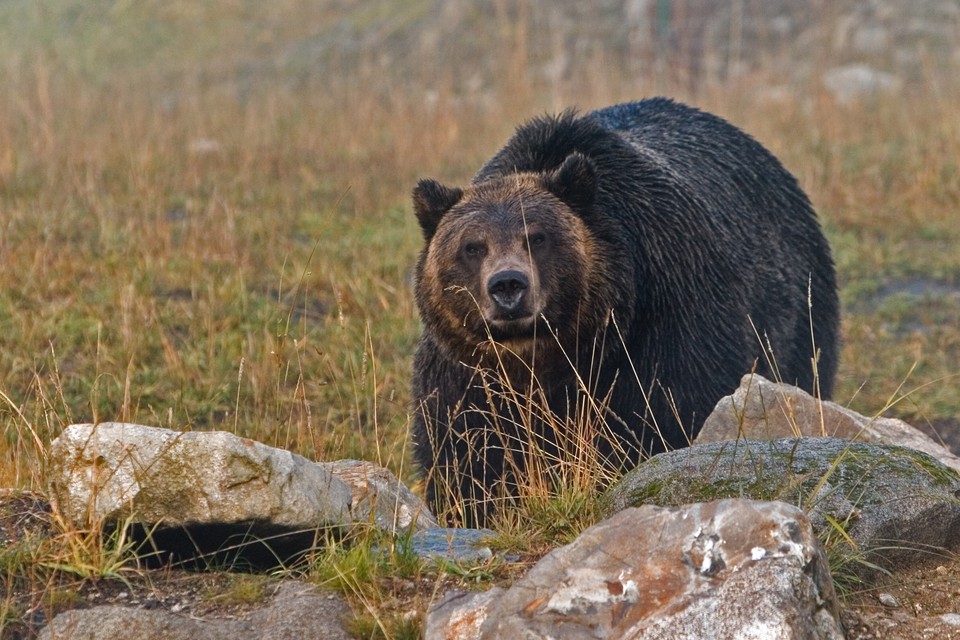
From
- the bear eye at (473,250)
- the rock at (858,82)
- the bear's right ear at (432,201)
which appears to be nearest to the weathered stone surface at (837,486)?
the bear eye at (473,250)

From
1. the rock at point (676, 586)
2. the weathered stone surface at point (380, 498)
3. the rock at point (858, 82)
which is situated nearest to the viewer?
the rock at point (676, 586)

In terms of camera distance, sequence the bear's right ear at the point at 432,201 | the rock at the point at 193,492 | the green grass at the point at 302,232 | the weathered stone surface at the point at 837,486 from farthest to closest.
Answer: the green grass at the point at 302,232 → the bear's right ear at the point at 432,201 → the rock at the point at 193,492 → the weathered stone surface at the point at 837,486

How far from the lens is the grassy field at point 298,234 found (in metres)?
6.87

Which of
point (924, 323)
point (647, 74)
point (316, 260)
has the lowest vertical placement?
point (924, 323)

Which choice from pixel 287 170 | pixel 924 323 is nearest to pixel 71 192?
pixel 287 170

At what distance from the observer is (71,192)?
10.7 m

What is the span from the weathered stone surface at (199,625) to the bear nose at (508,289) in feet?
5.72

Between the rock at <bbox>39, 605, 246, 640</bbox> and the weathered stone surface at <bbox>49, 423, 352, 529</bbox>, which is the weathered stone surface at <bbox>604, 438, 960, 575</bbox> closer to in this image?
the weathered stone surface at <bbox>49, 423, 352, 529</bbox>

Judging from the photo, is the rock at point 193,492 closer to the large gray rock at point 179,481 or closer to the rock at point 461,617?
the large gray rock at point 179,481

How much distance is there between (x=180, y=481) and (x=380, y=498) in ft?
2.42

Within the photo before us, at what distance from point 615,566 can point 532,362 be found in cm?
200

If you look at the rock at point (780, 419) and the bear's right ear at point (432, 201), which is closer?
the rock at point (780, 419)

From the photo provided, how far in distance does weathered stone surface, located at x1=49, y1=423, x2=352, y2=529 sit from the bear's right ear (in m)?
1.96

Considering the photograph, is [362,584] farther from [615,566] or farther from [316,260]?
[316,260]
